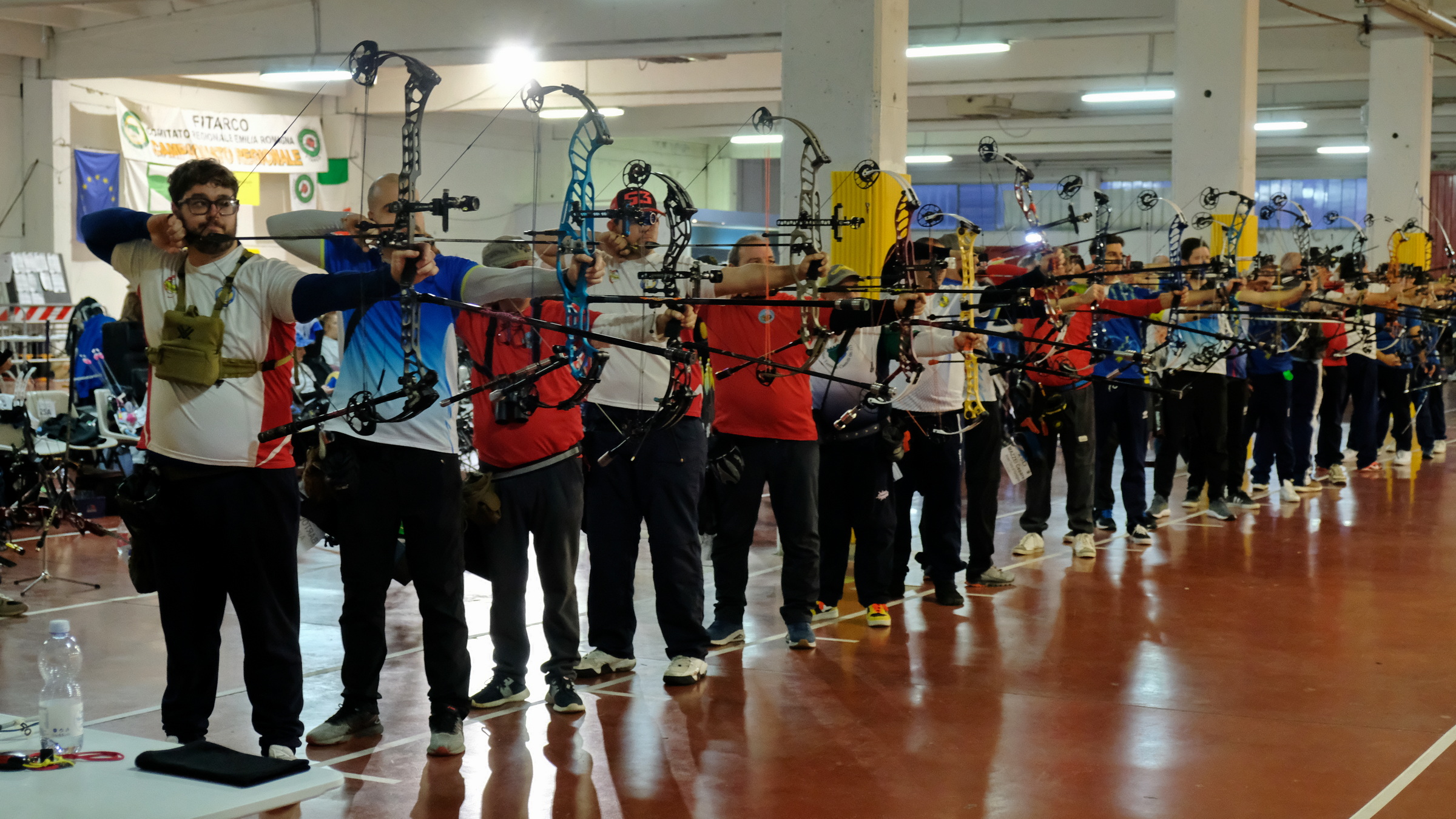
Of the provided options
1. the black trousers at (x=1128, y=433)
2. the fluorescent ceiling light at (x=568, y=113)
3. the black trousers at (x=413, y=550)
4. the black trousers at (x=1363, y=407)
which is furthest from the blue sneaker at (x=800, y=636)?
the fluorescent ceiling light at (x=568, y=113)

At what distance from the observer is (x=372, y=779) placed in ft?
12.4

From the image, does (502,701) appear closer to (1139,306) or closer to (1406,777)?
(1406,777)

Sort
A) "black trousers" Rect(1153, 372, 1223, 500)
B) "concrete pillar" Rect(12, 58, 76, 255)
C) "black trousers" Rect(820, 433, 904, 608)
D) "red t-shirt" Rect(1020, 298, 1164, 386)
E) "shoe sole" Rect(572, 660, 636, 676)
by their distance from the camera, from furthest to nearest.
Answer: "concrete pillar" Rect(12, 58, 76, 255), "black trousers" Rect(1153, 372, 1223, 500), "red t-shirt" Rect(1020, 298, 1164, 386), "black trousers" Rect(820, 433, 904, 608), "shoe sole" Rect(572, 660, 636, 676)

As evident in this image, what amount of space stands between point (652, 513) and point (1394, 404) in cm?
921

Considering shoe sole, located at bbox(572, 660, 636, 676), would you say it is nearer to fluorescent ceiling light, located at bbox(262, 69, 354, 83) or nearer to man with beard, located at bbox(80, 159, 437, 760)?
man with beard, located at bbox(80, 159, 437, 760)

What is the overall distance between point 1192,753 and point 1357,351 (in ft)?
26.0

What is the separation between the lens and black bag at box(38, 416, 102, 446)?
8.17 metres

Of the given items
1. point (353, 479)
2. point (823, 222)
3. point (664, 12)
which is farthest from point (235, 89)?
point (353, 479)

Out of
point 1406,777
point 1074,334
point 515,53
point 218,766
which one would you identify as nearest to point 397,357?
point 218,766

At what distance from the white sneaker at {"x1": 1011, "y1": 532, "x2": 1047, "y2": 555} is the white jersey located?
3605mm

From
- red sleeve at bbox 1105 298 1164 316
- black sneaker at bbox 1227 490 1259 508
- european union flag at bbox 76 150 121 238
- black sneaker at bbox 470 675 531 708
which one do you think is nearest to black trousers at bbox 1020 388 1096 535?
red sleeve at bbox 1105 298 1164 316

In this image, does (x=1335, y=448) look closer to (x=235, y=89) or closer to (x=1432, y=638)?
(x=1432, y=638)

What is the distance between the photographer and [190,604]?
3.58m

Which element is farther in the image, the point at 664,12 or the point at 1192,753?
the point at 664,12
